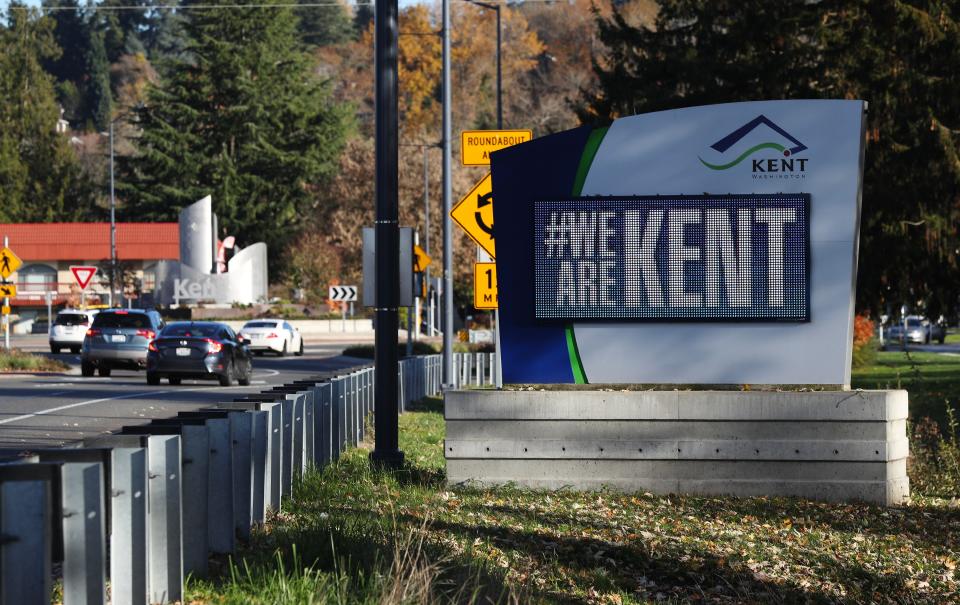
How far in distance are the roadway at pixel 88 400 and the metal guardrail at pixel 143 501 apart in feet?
5.21

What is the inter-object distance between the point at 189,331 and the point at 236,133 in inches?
2279

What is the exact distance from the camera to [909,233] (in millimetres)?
28734

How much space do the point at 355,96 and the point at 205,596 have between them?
107 metres

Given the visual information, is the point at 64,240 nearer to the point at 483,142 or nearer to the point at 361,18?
the point at 361,18

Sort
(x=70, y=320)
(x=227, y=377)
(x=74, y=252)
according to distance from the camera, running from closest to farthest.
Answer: (x=227, y=377) → (x=70, y=320) → (x=74, y=252)

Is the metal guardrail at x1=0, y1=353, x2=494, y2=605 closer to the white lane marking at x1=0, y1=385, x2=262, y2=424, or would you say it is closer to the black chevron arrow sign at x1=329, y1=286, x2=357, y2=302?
the white lane marking at x1=0, y1=385, x2=262, y2=424

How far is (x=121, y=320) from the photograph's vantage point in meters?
35.6

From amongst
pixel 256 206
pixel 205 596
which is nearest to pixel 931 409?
pixel 205 596

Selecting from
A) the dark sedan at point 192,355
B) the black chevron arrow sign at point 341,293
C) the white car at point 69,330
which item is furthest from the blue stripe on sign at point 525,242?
the black chevron arrow sign at point 341,293

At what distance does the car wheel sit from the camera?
31781 millimetres

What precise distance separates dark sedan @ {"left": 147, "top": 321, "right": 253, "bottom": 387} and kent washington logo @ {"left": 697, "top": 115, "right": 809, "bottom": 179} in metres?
19.4

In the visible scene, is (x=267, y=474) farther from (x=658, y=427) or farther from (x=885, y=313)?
(x=885, y=313)

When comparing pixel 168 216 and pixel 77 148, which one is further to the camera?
pixel 77 148

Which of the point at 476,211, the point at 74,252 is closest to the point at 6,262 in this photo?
the point at 476,211
